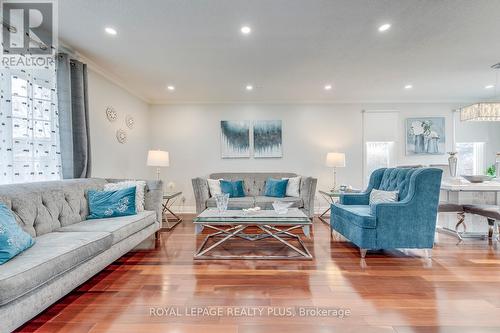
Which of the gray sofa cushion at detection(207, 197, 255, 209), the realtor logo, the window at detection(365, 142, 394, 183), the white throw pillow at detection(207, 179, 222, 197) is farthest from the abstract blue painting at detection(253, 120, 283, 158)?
the realtor logo

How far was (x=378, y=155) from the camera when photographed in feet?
18.5

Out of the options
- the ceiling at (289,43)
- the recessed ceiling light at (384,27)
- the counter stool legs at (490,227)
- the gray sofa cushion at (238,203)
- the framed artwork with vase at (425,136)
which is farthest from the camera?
the framed artwork with vase at (425,136)

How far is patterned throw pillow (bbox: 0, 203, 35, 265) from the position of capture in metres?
1.61

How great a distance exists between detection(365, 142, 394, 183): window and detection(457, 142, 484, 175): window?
5.00ft

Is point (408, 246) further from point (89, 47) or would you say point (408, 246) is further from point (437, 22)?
point (89, 47)

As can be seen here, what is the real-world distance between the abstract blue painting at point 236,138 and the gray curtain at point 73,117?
107 inches

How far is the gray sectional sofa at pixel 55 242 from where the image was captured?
4.80 feet

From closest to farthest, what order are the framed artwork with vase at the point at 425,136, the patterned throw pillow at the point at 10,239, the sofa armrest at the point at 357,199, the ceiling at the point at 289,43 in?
the patterned throw pillow at the point at 10,239 → the ceiling at the point at 289,43 → the sofa armrest at the point at 357,199 → the framed artwork with vase at the point at 425,136

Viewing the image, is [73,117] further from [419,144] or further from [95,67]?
[419,144]

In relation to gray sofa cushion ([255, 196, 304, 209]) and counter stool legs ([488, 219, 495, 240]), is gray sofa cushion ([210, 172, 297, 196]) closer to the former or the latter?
→ gray sofa cushion ([255, 196, 304, 209])

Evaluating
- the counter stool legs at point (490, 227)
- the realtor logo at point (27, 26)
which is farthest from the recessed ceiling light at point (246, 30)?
the counter stool legs at point (490, 227)

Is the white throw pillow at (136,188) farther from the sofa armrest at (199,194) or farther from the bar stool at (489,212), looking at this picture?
the bar stool at (489,212)

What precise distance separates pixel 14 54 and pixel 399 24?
386cm

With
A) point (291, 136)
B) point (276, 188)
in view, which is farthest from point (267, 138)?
point (276, 188)
